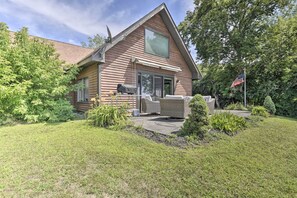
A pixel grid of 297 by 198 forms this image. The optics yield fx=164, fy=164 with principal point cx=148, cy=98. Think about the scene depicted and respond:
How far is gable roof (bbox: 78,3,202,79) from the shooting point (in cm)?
729

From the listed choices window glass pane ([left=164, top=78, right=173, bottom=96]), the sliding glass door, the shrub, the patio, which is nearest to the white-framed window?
the shrub

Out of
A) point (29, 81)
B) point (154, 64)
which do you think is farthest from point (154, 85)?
point (29, 81)

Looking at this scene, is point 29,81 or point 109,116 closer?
point 109,116

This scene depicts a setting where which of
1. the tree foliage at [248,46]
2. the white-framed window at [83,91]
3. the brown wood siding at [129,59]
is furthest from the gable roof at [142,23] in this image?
the tree foliage at [248,46]

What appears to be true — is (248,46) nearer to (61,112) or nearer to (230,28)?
(230,28)

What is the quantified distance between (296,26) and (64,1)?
15786mm

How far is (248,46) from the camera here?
14.0m

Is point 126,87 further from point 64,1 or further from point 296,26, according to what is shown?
point 296,26

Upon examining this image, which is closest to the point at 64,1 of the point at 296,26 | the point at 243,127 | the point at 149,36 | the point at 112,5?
the point at 112,5

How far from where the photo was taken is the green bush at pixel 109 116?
5578 mm

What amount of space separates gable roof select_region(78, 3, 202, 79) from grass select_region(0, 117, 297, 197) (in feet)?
13.4

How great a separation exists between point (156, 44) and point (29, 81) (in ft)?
23.2

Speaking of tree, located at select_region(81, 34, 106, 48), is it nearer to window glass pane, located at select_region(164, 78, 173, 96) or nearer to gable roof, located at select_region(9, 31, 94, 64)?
gable roof, located at select_region(9, 31, 94, 64)

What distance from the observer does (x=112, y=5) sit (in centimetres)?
1152
